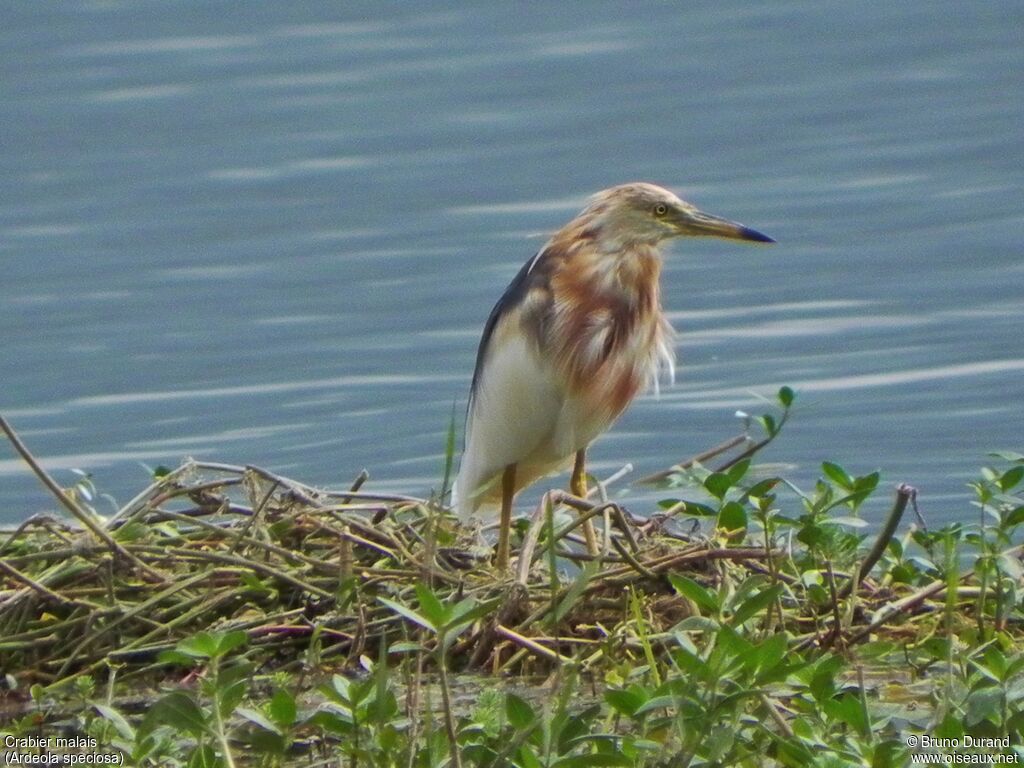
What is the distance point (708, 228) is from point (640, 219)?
0.75 ft

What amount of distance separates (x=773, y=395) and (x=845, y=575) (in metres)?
4.14

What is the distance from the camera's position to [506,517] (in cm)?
679

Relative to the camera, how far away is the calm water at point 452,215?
10.1m

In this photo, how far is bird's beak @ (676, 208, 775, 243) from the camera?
7.10 metres

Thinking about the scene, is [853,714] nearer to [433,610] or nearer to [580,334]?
[433,610]

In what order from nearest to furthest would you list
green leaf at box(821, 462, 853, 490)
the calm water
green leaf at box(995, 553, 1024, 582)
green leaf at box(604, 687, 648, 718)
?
green leaf at box(604, 687, 648, 718) → green leaf at box(995, 553, 1024, 582) → green leaf at box(821, 462, 853, 490) → the calm water

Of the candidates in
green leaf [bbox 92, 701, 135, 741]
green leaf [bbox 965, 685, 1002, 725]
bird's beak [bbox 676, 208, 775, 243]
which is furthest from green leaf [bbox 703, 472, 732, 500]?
bird's beak [bbox 676, 208, 775, 243]

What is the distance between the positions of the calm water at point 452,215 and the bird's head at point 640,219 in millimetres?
642

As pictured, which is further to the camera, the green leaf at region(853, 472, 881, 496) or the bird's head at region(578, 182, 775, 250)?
the bird's head at region(578, 182, 775, 250)

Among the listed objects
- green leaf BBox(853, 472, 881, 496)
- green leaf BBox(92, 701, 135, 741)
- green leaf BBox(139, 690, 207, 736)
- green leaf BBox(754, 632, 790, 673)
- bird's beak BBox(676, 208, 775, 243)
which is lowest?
green leaf BBox(92, 701, 135, 741)

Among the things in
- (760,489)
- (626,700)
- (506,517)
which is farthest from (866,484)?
(626,700)

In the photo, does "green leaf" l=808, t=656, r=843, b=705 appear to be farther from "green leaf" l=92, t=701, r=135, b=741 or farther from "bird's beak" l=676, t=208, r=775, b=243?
"bird's beak" l=676, t=208, r=775, b=243

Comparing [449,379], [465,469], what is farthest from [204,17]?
[465,469]

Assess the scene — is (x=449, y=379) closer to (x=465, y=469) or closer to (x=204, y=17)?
(x=465, y=469)
